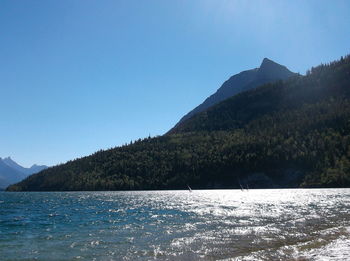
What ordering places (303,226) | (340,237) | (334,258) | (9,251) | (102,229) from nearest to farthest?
(334,258) < (9,251) < (340,237) < (303,226) < (102,229)

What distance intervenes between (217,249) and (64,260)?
15085 mm

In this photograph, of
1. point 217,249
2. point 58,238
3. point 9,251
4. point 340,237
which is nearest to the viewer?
point 217,249

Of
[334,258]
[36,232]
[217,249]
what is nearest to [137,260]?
[217,249]

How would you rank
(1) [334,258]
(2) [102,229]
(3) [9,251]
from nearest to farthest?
(1) [334,258], (3) [9,251], (2) [102,229]

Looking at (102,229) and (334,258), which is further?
(102,229)

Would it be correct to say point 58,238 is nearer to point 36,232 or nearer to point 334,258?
point 36,232

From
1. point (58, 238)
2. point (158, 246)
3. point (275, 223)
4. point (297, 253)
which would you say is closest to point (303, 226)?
point (275, 223)

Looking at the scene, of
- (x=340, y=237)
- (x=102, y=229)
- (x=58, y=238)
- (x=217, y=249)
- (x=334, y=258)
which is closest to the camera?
(x=334, y=258)

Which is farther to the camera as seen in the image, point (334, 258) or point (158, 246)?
point (158, 246)

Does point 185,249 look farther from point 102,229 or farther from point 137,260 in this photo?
point 102,229

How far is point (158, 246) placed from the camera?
39.8m

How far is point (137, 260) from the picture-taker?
33094 millimetres

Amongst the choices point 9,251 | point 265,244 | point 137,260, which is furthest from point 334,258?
point 9,251

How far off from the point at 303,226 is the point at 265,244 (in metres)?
16.6
